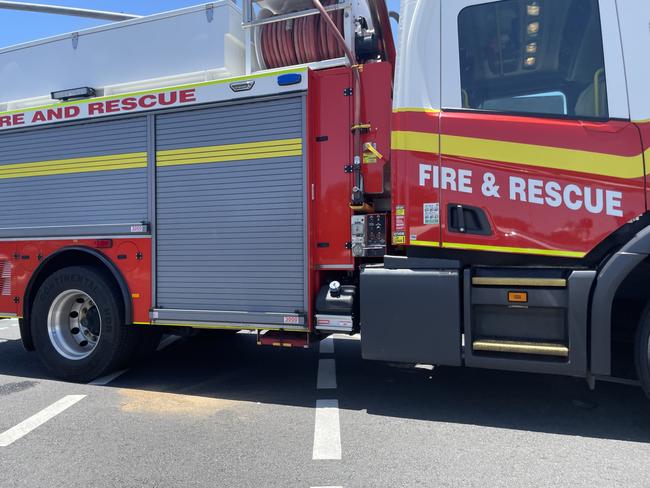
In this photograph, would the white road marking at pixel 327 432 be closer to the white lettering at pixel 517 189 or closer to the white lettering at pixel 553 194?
the white lettering at pixel 517 189

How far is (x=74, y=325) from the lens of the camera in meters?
5.42

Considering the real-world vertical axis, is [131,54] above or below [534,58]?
above

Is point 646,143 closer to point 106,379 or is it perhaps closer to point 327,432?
point 327,432

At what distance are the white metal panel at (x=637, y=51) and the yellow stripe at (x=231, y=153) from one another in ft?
8.14

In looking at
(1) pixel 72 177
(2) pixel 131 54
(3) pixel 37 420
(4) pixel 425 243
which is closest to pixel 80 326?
(3) pixel 37 420

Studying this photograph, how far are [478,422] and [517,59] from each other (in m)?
2.78

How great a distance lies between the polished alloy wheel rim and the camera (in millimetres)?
5281

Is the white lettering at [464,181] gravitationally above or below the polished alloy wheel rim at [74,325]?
above

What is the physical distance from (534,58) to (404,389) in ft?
9.94

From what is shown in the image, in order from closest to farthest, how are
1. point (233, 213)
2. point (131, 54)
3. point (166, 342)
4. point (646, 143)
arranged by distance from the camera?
point (646, 143) < point (233, 213) < point (131, 54) < point (166, 342)

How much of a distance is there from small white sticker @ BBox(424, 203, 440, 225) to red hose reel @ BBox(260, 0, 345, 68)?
5.10 ft

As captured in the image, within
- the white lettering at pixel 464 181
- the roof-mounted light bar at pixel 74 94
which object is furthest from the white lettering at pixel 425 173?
the roof-mounted light bar at pixel 74 94

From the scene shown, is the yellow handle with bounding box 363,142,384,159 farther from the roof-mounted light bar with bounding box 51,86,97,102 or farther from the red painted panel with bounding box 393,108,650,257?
the roof-mounted light bar with bounding box 51,86,97,102

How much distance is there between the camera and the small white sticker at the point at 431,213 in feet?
12.8
